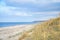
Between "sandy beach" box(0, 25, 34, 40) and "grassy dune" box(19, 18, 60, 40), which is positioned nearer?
"grassy dune" box(19, 18, 60, 40)

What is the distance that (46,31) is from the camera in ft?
8.93

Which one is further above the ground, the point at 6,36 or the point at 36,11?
the point at 36,11

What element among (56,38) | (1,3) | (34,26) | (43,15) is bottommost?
(56,38)

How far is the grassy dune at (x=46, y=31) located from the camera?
2.66m

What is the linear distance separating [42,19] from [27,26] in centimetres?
30

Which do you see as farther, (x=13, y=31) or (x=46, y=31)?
(x=13, y=31)

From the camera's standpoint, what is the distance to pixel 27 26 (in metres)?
2.96

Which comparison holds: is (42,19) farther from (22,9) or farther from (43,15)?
(22,9)

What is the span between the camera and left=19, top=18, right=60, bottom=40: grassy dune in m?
2.66

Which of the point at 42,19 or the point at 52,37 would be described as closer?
the point at 52,37

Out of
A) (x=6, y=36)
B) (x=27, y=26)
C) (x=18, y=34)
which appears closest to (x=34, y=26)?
(x=27, y=26)

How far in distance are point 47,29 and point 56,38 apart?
0.22m

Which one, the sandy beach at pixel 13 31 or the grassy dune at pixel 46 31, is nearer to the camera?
the grassy dune at pixel 46 31

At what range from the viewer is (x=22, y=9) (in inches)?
117
